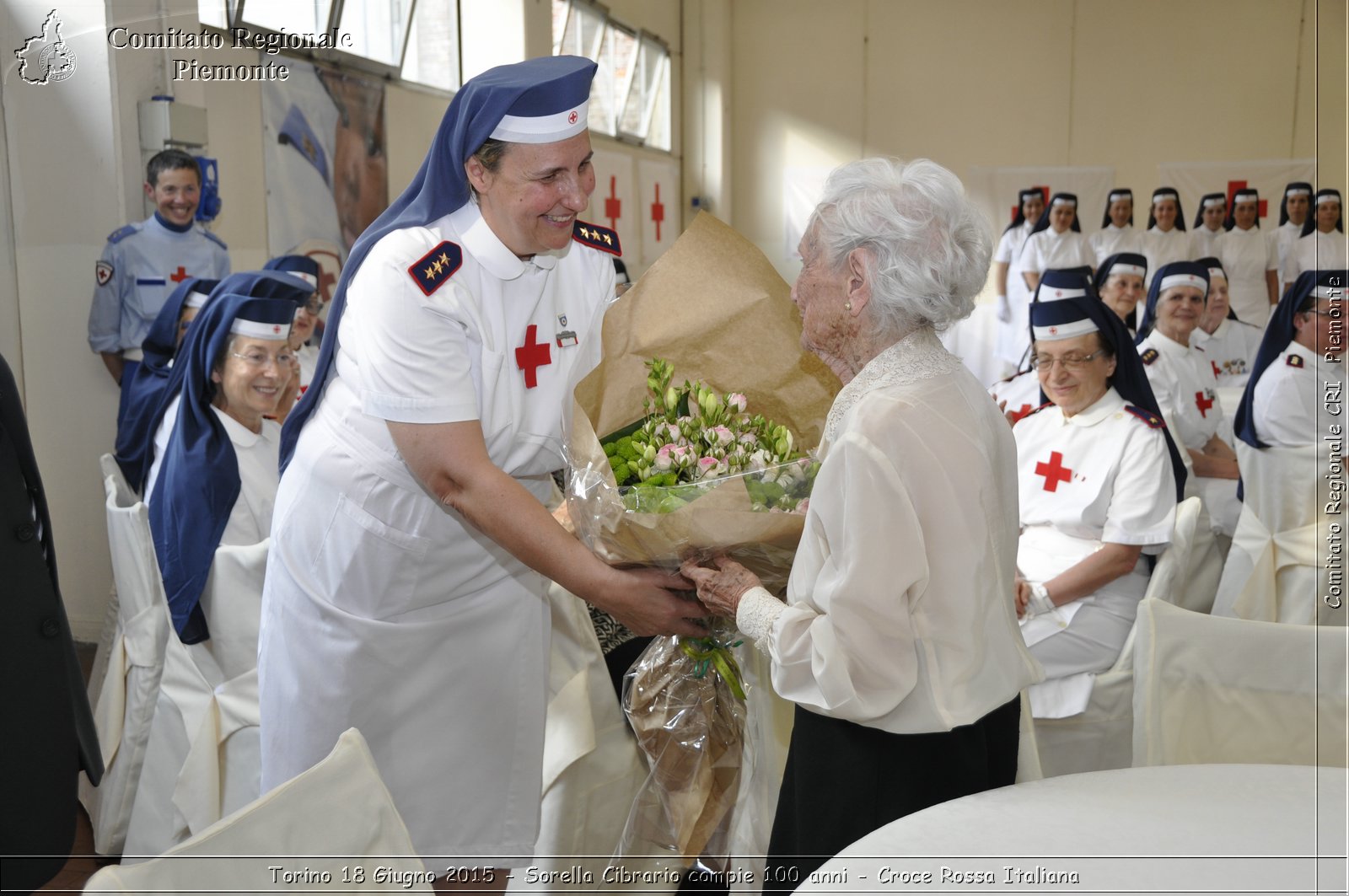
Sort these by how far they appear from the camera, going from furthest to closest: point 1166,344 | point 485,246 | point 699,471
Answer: point 1166,344, point 485,246, point 699,471

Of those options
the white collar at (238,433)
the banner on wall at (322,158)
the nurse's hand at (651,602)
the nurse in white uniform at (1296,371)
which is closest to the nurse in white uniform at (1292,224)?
the nurse in white uniform at (1296,371)

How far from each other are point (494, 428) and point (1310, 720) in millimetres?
1508

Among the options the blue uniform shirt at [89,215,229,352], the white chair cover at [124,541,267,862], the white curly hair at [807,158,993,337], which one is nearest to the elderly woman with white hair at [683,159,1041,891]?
the white curly hair at [807,158,993,337]

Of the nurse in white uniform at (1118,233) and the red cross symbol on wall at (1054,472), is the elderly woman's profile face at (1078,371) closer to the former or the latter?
the red cross symbol on wall at (1054,472)

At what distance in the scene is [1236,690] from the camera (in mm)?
1927

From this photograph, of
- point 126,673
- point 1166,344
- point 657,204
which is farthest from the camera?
point 657,204

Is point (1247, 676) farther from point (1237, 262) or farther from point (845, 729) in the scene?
point (1237, 262)

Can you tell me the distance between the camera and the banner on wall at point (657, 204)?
37.0 feet

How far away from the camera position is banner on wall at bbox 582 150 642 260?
32.6 ft

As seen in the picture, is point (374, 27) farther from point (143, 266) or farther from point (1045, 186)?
point (1045, 186)

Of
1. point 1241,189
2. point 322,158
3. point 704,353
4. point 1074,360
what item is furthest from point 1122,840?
point 1241,189

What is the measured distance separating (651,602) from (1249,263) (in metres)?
10.9

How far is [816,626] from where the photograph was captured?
1.55 metres

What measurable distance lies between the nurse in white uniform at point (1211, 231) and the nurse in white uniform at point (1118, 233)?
21.1 inches
